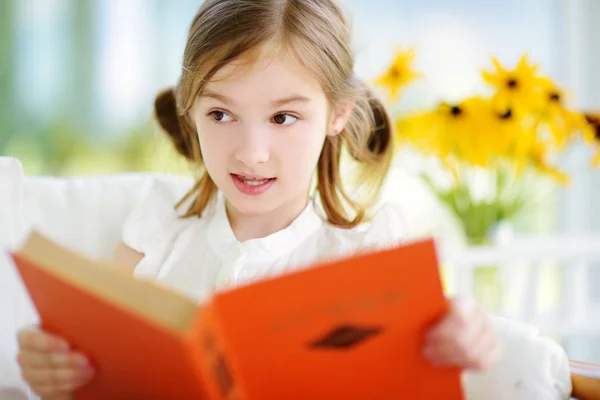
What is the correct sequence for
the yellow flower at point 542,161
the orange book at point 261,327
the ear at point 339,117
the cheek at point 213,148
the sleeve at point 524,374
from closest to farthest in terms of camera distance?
1. the orange book at point 261,327
2. the sleeve at point 524,374
3. the cheek at point 213,148
4. the ear at point 339,117
5. the yellow flower at point 542,161

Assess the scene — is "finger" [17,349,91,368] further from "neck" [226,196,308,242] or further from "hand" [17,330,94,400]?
"neck" [226,196,308,242]

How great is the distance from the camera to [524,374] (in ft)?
3.12

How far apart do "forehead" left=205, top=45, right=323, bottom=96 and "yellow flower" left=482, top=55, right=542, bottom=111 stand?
614 mm

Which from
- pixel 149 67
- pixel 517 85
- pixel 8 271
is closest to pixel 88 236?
pixel 8 271

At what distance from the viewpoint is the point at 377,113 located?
135cm

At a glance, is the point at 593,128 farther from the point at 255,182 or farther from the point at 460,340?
the point at 460,340

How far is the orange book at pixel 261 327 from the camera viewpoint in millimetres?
647

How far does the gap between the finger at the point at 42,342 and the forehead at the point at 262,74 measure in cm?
42

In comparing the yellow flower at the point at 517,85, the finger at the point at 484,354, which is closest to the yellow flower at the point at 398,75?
the yellow flower at the point at 517,85

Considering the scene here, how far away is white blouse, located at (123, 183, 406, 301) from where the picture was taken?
1212mm

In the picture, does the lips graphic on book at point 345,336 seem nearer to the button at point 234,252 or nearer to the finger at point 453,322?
the finger at point 453,322

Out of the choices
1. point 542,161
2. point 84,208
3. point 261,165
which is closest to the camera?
point 261,165

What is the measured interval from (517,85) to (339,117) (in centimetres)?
51

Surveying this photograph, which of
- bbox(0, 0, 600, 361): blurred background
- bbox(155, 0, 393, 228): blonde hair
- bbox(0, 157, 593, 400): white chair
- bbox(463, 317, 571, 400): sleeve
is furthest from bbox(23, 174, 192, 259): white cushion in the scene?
bbox(0, 0, 600, 361): blurred background
